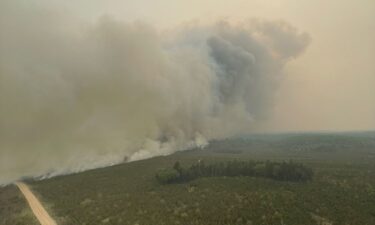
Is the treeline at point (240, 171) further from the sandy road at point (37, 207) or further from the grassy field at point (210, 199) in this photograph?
the sandy road at point (37, 207)

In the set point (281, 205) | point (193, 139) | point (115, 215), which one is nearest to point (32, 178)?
point (115, 215)

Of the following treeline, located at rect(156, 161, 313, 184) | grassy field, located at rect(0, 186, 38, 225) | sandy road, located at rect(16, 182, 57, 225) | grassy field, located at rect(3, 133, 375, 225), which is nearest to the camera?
grassy field, located at rect(3, 133, 375, 225)

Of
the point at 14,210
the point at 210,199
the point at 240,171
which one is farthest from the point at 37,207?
the point at 240,171

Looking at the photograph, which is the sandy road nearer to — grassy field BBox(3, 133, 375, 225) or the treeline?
grassy field BBox(3, 133, 375, 225)

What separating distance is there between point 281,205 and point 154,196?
25508 millimetres

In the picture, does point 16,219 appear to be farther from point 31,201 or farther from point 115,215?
point 115,215

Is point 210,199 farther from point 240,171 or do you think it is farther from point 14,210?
point 14,210

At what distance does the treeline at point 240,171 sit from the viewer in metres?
93.8

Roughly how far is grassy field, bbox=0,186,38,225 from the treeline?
31.5m

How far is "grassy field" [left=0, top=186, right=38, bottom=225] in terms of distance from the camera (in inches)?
2589

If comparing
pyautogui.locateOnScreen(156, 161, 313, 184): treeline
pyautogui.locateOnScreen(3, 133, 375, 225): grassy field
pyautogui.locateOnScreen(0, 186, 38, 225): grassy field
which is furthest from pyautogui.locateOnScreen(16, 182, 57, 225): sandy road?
pyautogui.locateOnScreen(156, 161, 313, 184): treeline

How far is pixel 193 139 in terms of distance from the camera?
17712 centimetres

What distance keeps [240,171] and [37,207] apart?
5148cm

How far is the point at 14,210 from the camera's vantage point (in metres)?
73.2
